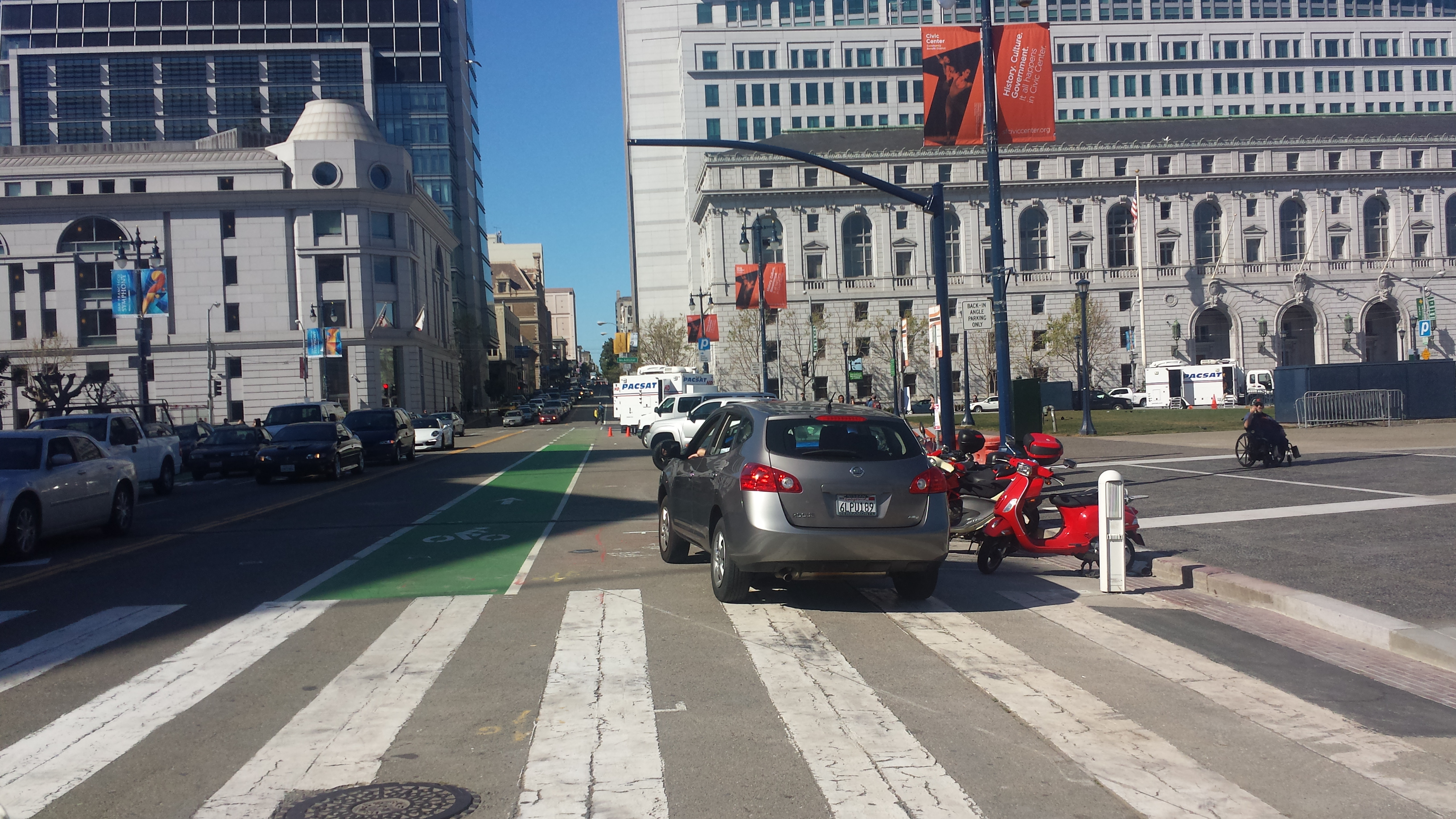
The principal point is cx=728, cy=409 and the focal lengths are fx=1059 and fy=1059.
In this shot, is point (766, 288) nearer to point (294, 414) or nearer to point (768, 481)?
point (294, 414)

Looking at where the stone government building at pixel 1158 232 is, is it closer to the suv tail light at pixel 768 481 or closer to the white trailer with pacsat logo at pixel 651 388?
the white trailer with pacsat logo at pixel 651 388

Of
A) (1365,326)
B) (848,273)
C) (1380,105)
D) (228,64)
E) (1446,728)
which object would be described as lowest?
(1446,728)

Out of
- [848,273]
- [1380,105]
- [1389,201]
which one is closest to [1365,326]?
[1389,201]

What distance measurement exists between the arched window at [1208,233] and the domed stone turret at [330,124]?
210ft

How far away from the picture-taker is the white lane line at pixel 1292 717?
15.9 ft

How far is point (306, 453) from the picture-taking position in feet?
80.6

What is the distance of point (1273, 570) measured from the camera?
32.4 feet

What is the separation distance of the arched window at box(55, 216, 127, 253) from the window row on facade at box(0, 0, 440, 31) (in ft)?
119

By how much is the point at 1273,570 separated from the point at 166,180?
80.0 m

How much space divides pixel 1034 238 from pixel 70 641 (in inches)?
3293

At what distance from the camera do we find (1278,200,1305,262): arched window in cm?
8425

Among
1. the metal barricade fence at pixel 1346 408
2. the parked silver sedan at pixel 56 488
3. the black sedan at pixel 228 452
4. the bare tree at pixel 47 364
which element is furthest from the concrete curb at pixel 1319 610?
the bare tree at pixel 47 364

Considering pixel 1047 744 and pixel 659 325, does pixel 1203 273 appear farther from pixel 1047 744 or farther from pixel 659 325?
pixel 1047 744

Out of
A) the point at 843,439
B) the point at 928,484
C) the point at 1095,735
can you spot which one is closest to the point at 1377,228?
the point at 928,484
